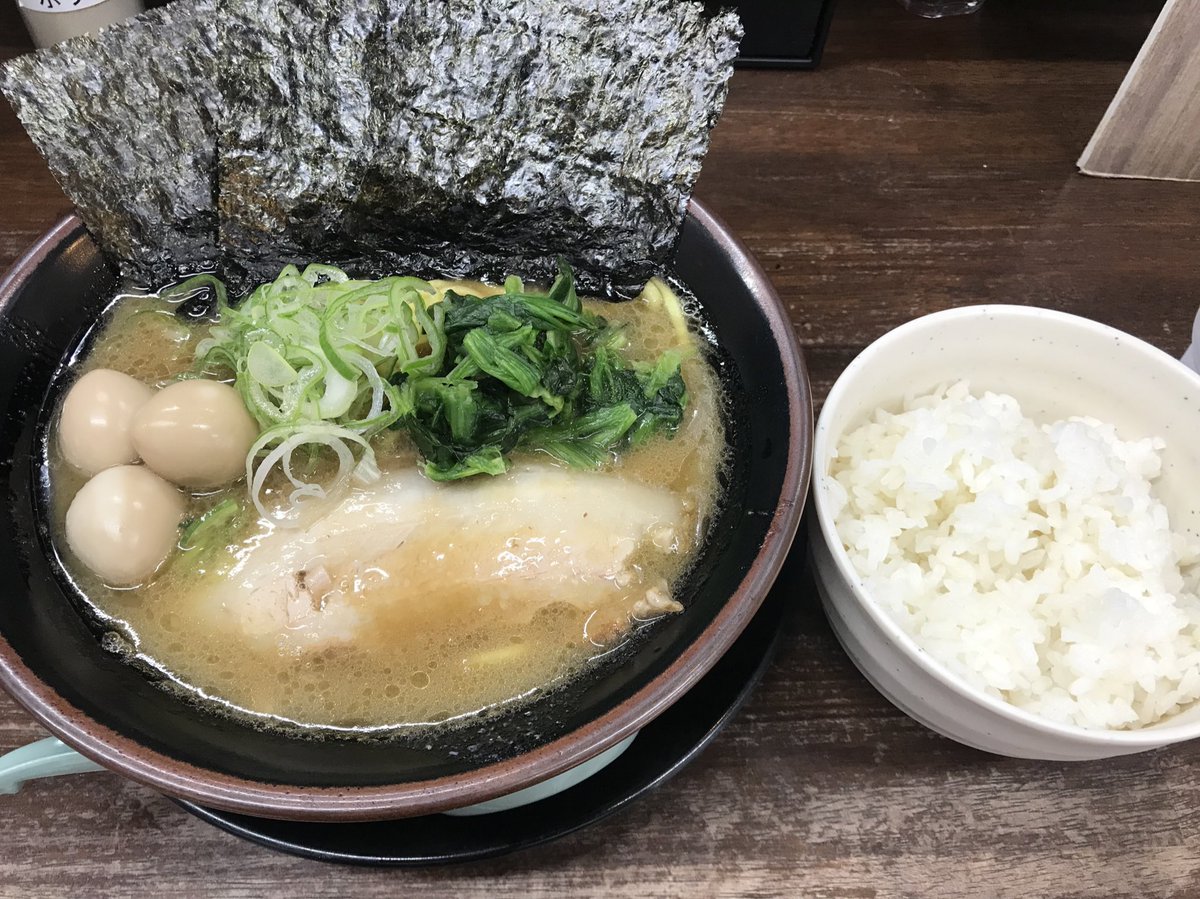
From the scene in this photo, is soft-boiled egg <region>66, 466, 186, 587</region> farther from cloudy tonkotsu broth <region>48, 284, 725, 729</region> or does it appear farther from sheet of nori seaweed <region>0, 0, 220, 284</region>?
sheet of nori seaweed <region>0, 0, 220, 284</region>

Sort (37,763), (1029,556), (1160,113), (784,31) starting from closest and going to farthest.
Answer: (37,763), (1029,556), (1160,113), (784,31)

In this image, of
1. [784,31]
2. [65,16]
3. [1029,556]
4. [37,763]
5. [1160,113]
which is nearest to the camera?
[37,763]

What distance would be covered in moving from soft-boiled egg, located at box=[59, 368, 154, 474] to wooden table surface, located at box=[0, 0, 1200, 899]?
17.3 inches

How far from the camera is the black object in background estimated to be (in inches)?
86.4

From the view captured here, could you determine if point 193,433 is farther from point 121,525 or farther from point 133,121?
point 133,121

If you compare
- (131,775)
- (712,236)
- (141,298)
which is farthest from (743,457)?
(141,298)

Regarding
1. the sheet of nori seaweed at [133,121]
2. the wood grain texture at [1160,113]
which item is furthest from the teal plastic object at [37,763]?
the wood grain texture at [1160,113]

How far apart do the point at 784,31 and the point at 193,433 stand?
1.88 metres

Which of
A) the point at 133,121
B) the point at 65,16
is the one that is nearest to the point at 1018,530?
the point at 133,121

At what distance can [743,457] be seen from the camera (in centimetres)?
131

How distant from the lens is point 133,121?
1338 millimetres

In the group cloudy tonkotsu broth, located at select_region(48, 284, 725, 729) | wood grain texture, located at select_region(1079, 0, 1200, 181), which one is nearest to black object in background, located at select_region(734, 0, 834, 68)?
wood grain texture, located at select_region(1079, 0, 1200, 181)

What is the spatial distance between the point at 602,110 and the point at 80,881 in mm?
1428

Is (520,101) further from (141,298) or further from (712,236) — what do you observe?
(141,298)
